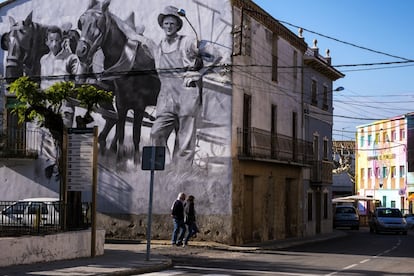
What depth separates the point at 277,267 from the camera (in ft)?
55.3

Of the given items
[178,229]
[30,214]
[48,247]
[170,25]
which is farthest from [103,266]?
[170,25]

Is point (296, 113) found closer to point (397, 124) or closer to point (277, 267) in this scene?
point (277, 267)

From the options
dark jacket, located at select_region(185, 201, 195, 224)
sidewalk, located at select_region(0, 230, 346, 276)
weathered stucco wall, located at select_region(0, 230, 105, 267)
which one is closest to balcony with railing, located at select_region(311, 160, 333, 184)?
dark jacket, located at select_region(185, 201, 195, 224)

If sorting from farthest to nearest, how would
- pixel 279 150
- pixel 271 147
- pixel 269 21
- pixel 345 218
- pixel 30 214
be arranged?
pixel 345 218 → pixel 279 150 → pixel 271 147 → pixel 269 21 → pixel 30 214

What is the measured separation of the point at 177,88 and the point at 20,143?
737 cm

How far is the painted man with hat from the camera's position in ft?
84.7

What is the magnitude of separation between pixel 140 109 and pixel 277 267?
37.9ft

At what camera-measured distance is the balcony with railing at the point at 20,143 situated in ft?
91.4

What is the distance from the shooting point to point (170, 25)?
86.6 ft

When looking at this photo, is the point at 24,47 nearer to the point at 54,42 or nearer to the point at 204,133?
the point at 54,42

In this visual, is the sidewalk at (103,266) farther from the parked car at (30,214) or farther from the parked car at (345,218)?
the parked car at (345,218)

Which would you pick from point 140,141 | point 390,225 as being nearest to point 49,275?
point 140,141

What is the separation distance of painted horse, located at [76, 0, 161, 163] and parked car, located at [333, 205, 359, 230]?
25365 mm

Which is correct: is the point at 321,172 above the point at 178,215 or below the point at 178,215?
above
